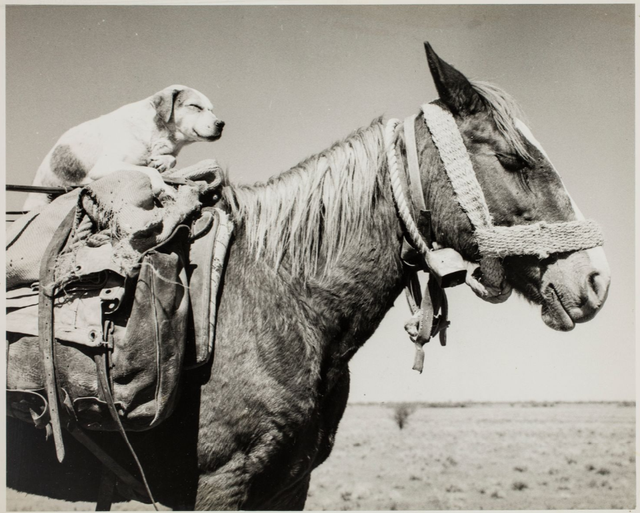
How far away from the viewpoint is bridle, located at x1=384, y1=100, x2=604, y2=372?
227 centimetres

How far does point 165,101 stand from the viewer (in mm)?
3385

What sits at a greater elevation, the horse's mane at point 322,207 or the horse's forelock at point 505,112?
the horse's forelock at point 505,112

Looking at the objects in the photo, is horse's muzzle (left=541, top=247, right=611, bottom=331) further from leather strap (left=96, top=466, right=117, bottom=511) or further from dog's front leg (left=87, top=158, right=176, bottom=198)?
leather strap (left=96, top=466, right=117, bottom=511)

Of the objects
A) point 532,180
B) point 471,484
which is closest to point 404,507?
point 471,484

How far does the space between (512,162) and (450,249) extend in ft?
1.42

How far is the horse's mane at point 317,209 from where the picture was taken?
2.48 metres

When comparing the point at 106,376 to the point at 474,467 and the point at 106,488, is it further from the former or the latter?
the point at 474,467

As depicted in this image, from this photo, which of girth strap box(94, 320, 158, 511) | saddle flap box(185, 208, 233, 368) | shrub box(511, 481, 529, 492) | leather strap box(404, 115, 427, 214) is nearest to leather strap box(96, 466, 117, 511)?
girth strap box(94, 320, 158, 511)

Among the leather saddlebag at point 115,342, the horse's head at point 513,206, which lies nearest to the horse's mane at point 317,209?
the horse's head at point 513,206

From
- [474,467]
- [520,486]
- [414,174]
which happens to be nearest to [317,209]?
[414,174]

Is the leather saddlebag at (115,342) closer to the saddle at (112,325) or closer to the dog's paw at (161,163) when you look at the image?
the saddle at (112,325)

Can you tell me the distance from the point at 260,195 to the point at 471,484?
9.46 metres

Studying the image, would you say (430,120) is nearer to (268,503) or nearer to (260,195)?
(260,195)

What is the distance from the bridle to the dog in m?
1.30
